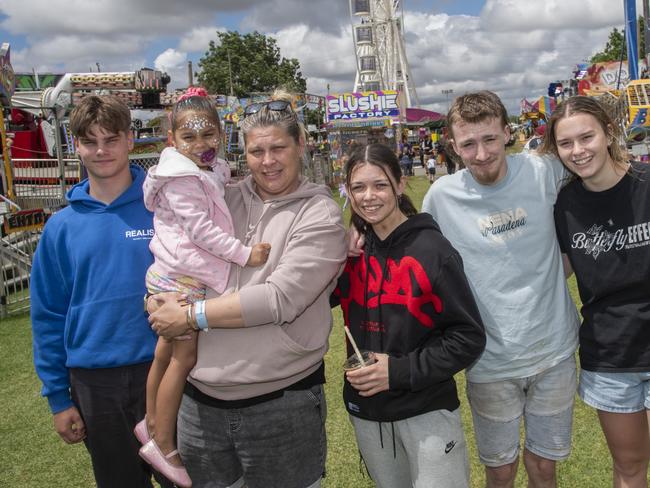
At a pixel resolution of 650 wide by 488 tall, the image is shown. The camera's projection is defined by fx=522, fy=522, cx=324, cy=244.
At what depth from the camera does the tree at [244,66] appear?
4269 cm

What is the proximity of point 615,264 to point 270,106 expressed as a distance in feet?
5.28

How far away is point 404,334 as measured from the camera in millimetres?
2037

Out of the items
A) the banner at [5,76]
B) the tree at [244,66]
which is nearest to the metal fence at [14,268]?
the banner at [5,76]

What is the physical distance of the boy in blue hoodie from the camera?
2.29 m

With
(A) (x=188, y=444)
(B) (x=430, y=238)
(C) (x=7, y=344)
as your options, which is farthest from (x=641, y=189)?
(C) (x=7, y=344)

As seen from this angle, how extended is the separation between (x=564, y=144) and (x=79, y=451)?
13.5 feet

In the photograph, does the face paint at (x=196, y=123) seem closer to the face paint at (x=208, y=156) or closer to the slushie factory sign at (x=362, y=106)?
the face paint at (x=208, y=156)

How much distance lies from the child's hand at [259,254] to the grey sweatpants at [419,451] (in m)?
0.80

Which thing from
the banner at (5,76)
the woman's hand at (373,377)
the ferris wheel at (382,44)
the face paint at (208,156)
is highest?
the ferris wheel at (382,44)

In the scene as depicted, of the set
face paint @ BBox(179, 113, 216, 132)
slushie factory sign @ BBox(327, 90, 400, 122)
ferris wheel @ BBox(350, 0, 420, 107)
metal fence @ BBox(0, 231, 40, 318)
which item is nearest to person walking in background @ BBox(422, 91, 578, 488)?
face paint @ BBox(179, 113, 216, 132)

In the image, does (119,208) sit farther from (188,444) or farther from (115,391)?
(188,444)

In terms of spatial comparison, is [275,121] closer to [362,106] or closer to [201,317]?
[201,317]

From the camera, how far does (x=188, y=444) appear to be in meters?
2.06

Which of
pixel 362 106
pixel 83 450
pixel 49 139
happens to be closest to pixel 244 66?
pixel 362 106
